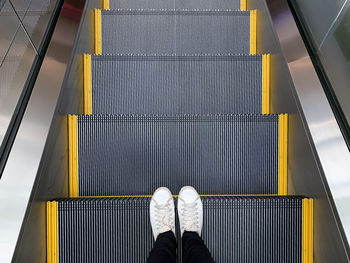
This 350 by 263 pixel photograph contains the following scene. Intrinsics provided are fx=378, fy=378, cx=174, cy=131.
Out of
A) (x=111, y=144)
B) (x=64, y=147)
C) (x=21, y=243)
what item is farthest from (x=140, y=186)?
(x=21, y=243)

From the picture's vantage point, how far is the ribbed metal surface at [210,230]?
5.86ft

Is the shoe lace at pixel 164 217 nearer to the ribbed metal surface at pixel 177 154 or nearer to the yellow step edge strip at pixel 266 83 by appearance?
the ribbed metal surface at pixel 177 154

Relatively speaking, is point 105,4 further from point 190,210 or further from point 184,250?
point 184,250

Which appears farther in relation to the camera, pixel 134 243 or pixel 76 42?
pixel 76 42

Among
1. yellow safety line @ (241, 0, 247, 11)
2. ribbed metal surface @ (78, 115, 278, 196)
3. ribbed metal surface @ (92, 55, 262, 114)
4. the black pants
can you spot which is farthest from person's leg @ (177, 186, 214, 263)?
yellow safety line @ (241, 0, 247, 11)

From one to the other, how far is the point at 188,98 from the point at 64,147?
2.96 feet

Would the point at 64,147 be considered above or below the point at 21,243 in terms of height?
above

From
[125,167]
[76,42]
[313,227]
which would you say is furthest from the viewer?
[76,42]

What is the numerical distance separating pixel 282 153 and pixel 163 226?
0.81 m

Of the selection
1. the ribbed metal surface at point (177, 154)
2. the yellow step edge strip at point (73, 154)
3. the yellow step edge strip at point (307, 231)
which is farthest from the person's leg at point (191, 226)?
the yellow step edge strip at point (73, 154)

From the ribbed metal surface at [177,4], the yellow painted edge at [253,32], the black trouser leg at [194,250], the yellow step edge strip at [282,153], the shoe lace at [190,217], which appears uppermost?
the ribbed metal surface at [177,4]

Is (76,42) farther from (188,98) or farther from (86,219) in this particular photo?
(86,219)

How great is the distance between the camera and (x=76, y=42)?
2.47 m

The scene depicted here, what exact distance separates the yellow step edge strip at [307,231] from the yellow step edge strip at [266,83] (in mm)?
861
